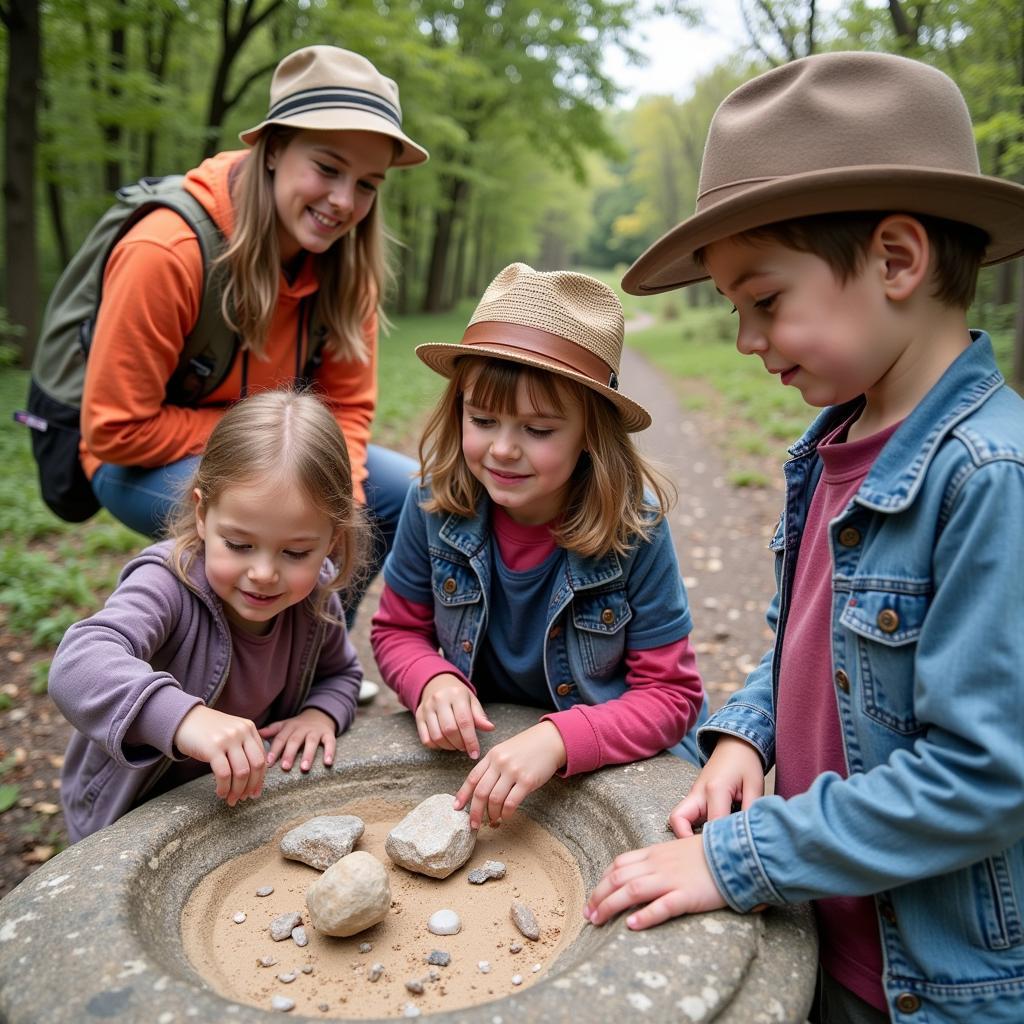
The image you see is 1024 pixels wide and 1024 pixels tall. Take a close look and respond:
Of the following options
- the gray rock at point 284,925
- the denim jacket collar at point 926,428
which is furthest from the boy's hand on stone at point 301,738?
the denim jacket collar at point 926,428

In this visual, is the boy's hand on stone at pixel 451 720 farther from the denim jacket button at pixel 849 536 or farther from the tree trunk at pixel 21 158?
the tree trunk at pixel 21 158

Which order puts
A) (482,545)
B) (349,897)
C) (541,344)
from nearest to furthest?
(349,897) → (541,344) → (482,545)

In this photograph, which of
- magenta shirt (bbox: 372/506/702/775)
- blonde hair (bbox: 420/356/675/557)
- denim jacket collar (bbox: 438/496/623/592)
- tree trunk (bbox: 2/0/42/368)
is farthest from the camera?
tree trunk (bbox: 2/0/42/368)

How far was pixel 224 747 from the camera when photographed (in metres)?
1.81

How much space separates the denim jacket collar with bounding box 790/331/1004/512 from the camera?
1.37 meters

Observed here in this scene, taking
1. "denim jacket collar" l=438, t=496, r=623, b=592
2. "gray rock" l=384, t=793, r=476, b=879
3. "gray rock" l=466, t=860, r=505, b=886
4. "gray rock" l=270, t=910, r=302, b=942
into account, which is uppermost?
"denim jacket collar" l=438, t=496, r=623, b=592

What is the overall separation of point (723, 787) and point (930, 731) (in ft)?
1.67

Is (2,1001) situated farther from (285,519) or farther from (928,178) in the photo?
(928,178)

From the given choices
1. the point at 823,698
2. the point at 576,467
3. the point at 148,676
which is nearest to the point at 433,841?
the point at 148,676

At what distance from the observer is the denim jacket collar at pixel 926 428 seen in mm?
1370

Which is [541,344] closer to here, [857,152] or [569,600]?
[569,600]

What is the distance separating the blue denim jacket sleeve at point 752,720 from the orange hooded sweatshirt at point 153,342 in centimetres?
140

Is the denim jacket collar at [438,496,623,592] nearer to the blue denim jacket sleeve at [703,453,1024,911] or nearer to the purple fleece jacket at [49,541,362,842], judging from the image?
the purple fleece jacket at [49,541,362,842]

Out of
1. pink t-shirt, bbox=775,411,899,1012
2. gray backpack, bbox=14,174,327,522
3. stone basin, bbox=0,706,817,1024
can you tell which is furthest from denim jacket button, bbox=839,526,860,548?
gray backpack, bbox=14,174,327,522
